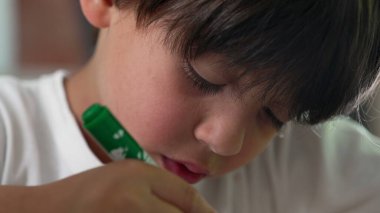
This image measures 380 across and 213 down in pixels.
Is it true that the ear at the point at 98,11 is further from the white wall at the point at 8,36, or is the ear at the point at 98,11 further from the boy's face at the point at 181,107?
the white wall at the point at 8,36

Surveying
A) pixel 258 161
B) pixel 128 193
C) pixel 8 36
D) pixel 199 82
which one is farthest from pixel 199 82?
pixel 8 36

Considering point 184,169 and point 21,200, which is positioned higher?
point 21,200

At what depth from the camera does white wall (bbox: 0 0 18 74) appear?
1.46 metres

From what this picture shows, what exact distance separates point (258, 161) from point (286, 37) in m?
Answer: 0.25

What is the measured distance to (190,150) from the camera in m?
0.54

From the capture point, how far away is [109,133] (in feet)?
1.45

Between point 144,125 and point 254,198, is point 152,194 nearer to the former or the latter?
point 144,125

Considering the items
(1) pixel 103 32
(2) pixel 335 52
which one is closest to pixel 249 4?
(2) pixel 335 52

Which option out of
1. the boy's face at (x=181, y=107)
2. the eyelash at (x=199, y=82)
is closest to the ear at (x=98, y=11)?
the boy's face at (x=181, y=107)

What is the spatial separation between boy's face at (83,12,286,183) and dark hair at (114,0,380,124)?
13 millimetres


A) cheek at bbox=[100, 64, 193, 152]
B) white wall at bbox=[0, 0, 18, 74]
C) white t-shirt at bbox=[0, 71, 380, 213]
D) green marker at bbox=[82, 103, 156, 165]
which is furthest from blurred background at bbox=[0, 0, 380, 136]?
green marker at bbox=[82, 103, 156, 165]

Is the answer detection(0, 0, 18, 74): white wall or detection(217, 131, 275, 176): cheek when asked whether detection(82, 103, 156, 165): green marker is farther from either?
detection(0, 0, 18, 74): white wall

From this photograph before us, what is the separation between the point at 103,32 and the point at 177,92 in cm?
14

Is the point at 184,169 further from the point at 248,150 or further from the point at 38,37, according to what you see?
the point at 38,37
